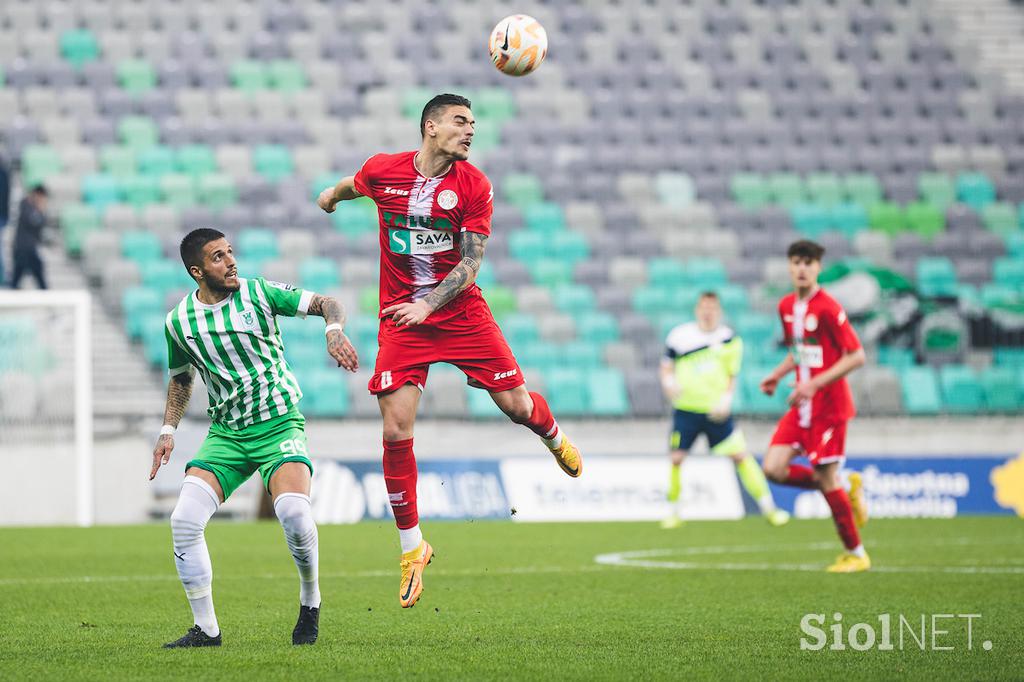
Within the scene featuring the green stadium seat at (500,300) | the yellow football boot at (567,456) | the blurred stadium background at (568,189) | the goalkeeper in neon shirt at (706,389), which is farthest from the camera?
the green stadium seat at (500,300)

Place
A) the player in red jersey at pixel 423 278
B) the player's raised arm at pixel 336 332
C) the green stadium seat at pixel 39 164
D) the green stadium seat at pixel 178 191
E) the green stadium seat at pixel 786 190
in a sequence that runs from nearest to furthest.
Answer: the player's raised arm at pixel 336 332, the player in red jersey at pixel 423 278, the green stadium seat at pixel 178 191, the green stadium seat at pixel 39 164, the green stadium seat at pixel 786 190

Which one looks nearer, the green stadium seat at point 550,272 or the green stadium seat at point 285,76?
the green stadium seat at point 550,272

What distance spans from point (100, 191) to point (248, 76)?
3607 millimetres

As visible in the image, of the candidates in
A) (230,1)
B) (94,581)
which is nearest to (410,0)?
(230,1)

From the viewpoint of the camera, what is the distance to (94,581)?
9680 millimetres

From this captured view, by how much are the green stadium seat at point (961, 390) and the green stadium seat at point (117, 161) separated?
11.9m

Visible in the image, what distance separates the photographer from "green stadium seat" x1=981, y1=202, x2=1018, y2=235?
22.3 m

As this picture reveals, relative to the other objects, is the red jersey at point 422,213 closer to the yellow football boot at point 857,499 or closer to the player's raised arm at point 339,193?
the player's raised arm at point 339,193

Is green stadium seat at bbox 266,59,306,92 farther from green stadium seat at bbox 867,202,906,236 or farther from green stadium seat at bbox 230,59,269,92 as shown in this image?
green stadium seat at bbox 867,202,906,236

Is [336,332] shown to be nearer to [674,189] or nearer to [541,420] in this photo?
[541,420]

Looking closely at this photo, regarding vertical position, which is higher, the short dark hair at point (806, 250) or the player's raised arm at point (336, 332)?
the short dark hair at point (806, 250)

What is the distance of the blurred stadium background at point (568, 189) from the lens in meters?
18.1

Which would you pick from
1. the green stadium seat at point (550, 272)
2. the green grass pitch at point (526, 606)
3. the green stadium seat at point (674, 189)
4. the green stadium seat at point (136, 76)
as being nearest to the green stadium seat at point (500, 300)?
the green stadium seat at point (550, 272)

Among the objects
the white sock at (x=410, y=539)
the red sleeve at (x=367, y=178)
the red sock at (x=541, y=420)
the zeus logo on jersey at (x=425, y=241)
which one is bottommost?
the white sock at (x=410, y=539)
